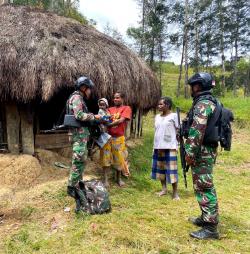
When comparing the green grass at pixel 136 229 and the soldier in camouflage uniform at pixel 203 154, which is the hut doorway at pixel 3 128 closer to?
the green grass at pixel 136 229

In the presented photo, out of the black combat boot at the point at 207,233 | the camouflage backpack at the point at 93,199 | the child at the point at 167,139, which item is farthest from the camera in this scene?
the child at the point at 167,139

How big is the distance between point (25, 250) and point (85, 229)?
729 millimetres

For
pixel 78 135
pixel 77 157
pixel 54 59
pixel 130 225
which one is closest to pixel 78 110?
pixel 78 135

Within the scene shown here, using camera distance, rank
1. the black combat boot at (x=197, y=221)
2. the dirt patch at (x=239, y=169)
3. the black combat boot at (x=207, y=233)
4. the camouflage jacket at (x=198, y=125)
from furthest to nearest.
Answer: the dirt patch at (x=239, y=169) → the black combat boot at (x=197, y=221) → the black combat boot at (x=207, y=233) → the camouflage jacket at (x=198, y=125)

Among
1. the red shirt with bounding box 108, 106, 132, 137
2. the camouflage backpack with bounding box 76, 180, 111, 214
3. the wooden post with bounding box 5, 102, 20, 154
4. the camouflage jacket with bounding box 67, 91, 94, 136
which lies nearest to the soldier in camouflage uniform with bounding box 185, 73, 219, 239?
the camouflage backpack with bounding box 76, 180, 111, 214

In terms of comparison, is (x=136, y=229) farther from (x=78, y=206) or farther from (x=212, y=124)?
(x=212, y=124)

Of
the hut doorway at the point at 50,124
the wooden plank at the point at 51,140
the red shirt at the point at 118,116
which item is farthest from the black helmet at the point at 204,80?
the wooden plank at the point at 51,140

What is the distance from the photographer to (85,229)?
3.81m

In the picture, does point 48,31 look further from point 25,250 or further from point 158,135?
point 25,250

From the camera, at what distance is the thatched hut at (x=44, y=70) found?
5746mm

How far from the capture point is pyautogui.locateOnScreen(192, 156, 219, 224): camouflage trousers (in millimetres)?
3641

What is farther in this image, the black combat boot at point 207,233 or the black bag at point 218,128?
the black combat boot at point 207,233

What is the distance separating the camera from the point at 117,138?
18.1 ft

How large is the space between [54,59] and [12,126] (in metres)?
1.61
